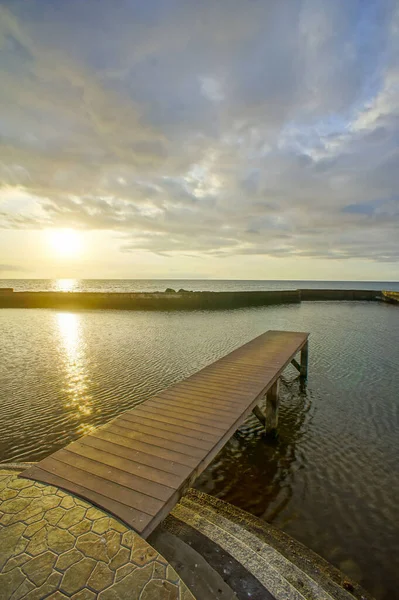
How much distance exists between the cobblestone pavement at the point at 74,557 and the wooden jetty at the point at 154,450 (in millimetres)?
217

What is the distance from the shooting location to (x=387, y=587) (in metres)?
4.11

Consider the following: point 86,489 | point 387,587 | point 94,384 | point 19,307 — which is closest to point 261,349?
point 94,384

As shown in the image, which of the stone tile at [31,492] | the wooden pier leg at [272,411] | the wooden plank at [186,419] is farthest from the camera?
the wooden pier leg at [272,411]

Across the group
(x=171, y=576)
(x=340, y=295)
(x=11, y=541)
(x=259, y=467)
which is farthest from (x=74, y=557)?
(x=340, y=295)

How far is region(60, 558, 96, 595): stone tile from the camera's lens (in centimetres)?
271

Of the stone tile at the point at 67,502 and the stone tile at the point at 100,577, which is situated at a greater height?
the stone tile at the point at 67,502

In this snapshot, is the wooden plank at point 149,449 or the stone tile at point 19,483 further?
the wooden plank at point 149,449

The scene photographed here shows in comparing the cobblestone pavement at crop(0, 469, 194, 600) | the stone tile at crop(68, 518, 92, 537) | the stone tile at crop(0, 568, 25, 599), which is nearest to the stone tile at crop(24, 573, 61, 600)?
the cobblestone pavement at crop(0, 469, 194, 600)

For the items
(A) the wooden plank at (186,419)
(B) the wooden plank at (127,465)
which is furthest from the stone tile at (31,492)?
(A) the wooden plank at (186,419)

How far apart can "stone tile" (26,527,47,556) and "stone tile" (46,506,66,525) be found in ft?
0.36

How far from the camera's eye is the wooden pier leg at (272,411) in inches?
327

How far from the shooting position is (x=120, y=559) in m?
3.00

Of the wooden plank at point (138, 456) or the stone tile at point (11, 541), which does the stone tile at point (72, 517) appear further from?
the wooden plank at point (138, 456)

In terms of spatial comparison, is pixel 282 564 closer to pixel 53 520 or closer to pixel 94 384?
pixel 53 520
